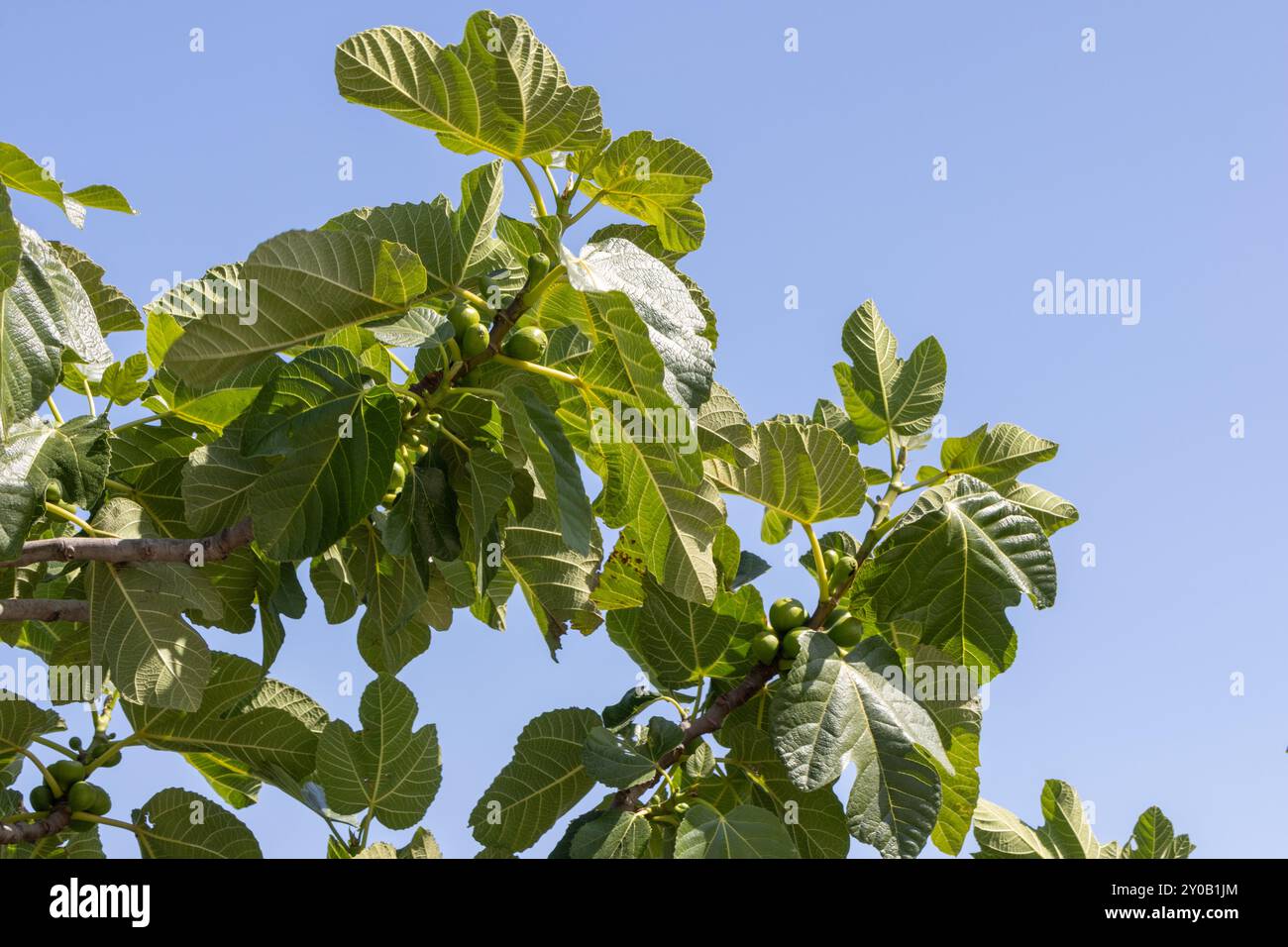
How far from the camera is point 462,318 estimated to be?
217 cm

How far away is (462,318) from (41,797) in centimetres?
148

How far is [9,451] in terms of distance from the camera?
216 cm

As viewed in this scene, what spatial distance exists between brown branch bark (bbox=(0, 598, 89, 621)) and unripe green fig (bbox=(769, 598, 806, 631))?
1.49 m

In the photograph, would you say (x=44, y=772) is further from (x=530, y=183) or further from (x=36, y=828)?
(x=530, y=183)

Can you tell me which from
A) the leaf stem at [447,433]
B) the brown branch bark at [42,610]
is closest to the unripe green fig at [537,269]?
the leaf stem at [447,433]

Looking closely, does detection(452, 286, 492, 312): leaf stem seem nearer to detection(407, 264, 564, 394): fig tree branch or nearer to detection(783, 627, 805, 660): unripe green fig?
detection(407, 264, 564, 394): fig tree branch

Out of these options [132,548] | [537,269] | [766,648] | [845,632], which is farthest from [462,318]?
[845,632]

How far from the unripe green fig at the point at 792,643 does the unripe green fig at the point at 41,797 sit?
1.69m

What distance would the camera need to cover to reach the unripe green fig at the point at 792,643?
8.12ft

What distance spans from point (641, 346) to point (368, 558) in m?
1.01

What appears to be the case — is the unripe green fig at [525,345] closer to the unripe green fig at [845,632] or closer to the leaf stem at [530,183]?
the leaf stem at [530,183]

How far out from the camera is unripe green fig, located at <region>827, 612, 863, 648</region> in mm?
2533
